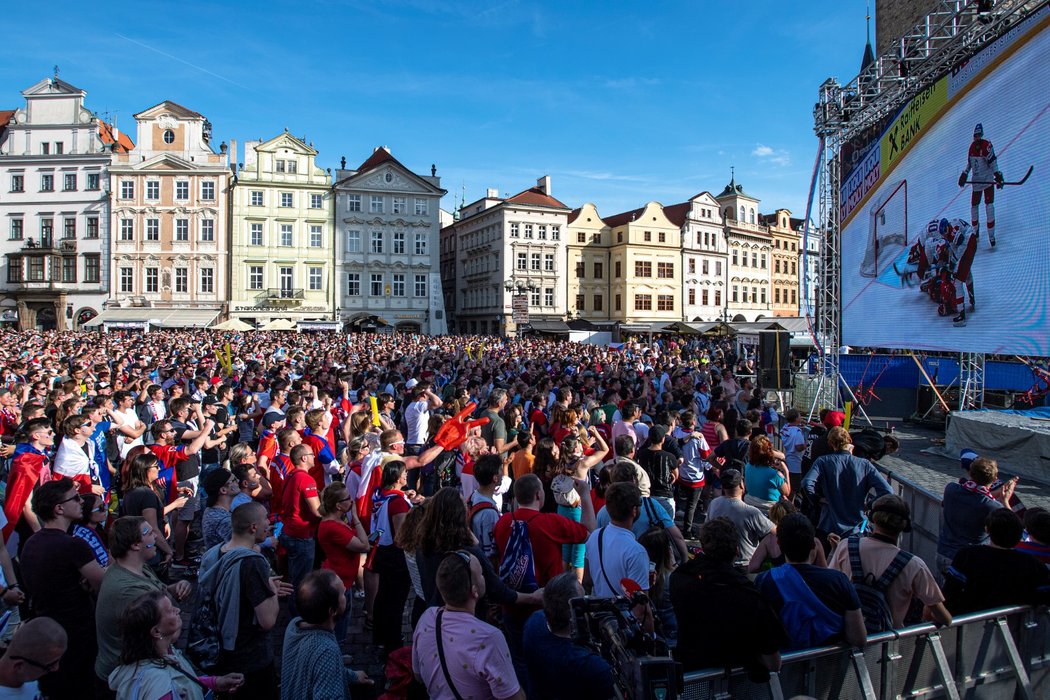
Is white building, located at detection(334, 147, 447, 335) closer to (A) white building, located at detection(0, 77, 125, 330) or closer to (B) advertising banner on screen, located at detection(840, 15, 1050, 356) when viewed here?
(A) white building, located at detection(0, 77, 125, 330)

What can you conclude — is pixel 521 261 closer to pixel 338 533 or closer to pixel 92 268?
pixel 92 268

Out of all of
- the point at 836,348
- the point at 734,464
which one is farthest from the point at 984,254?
the point at 734,464

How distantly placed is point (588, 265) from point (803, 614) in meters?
52.1

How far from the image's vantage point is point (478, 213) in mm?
55625

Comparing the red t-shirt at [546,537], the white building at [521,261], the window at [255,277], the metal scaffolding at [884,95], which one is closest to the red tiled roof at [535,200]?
the white building at [521,261]

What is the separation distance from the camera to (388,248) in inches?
1987

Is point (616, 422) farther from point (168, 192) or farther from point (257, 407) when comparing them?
point (168, 192)

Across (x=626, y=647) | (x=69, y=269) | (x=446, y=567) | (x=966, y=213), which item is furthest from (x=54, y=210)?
(x=626, y=647)

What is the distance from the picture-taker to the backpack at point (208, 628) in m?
3.22

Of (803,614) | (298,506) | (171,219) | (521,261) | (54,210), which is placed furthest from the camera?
(521,261)

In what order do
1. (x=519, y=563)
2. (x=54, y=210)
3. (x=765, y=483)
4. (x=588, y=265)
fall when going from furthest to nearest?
(x=588, y=265), (x=54, y=210), (x=765, y=483), (x=519, y=563)

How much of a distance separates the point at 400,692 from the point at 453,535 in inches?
33.5

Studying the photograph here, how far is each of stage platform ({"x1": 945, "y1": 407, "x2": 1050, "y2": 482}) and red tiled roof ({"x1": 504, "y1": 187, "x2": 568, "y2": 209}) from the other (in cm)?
4122

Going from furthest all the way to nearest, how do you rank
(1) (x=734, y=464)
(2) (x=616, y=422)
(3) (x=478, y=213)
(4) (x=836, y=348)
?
(3) (x=478, y=213), (4) (x=836, y=348), (2) (x=616, y=422), (1) (x=734, y=464)
